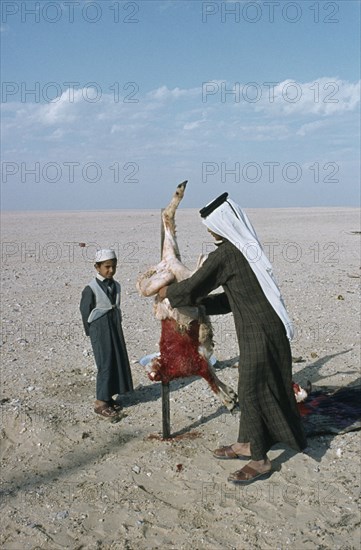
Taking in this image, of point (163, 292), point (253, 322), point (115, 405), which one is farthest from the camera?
point (115, 405)

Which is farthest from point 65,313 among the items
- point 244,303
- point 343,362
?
point 244,303

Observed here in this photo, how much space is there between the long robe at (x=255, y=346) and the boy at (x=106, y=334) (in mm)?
1377

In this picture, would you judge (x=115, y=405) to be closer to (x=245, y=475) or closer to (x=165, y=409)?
(x=165, y=409)

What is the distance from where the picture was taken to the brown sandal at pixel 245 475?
4551 millimetres

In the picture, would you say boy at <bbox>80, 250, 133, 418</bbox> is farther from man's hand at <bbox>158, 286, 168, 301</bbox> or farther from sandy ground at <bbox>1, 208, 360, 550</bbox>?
man's hand at <bbox>158, 286, 168, 301</bbox>

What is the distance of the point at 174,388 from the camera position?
6691 millimetres

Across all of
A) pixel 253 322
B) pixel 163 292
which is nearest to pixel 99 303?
pixel 163 292

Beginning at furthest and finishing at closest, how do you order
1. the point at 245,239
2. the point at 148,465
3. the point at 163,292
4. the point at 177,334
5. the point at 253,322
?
the point at 177,334 → the point at 148,465 → the point at 163,292 → the point at 253,322 → the point at 245,239

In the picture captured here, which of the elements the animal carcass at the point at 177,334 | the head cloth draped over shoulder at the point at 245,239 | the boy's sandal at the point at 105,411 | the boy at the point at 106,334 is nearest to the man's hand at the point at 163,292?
the animal carcass at the point at 177,334

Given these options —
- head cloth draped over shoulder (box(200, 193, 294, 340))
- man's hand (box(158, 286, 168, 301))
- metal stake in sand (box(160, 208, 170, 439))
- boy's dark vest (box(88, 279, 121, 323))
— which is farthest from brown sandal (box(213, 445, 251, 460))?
boy's dark vest (box(88, 279, 121, 323))

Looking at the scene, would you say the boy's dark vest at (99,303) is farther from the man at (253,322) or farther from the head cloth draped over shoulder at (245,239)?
the head cloth draped over shoulder at (245,239)

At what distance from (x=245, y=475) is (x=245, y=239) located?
1.80 m

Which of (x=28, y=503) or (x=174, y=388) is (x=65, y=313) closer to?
(x=174, y=388)

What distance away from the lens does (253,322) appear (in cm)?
451
